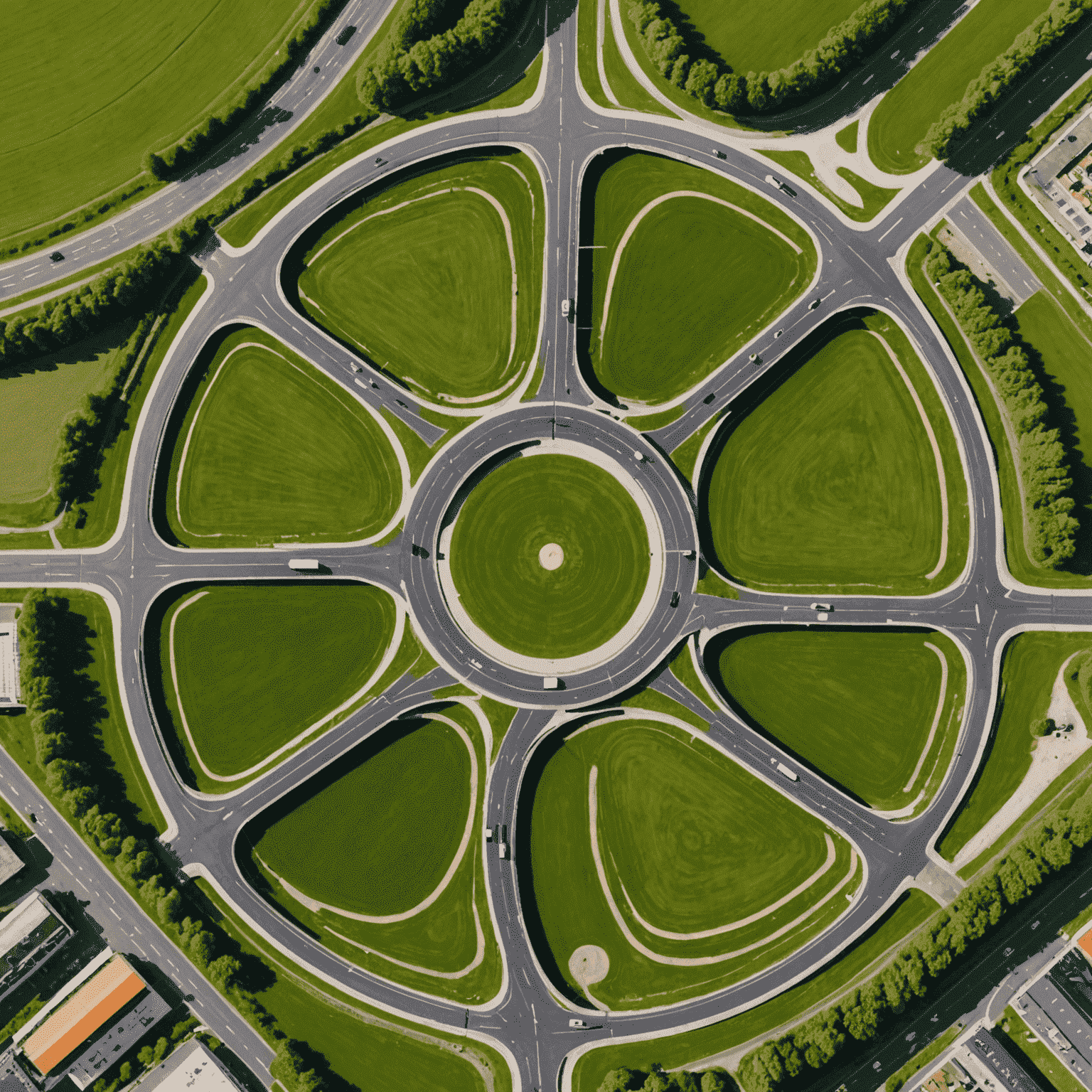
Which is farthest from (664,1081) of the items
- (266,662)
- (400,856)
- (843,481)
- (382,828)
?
(843,481)

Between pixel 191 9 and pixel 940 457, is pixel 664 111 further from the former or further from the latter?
pixel 191 9

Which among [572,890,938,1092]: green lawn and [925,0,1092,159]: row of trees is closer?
[572,890,938,1092]: green lawn

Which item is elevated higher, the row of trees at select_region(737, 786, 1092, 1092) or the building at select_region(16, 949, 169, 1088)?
the building at select_region(16, 949, 169, 1088)

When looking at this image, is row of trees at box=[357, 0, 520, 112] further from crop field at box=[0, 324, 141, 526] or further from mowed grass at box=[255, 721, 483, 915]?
mowed grass at box=[255, 721, 483, 915]

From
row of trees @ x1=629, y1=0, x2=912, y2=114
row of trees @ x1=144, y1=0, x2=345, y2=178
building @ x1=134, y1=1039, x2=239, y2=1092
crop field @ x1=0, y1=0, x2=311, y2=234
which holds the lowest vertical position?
building @ x1=134, y1=1039, x2=239, y2=1092

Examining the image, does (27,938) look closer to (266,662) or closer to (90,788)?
(90,788)

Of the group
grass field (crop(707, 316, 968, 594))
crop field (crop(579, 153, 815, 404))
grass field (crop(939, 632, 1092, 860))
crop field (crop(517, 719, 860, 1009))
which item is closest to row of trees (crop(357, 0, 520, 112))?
crop field (crop(579, 153, 815, 404))

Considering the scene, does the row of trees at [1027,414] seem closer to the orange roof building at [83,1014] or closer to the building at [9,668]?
the orange roof building at [83,1014]
